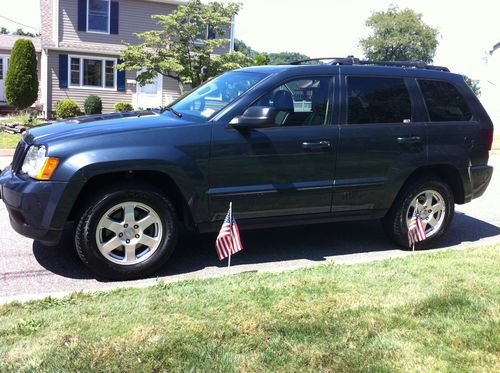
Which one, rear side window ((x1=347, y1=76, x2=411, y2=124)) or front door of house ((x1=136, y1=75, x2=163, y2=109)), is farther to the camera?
front door of house ((x1=136, y1=75, x2=163, y2=109))

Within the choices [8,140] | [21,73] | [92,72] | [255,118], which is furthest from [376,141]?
[92,72]

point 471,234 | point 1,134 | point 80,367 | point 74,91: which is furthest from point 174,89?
point 80,367

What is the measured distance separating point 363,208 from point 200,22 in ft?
57.0

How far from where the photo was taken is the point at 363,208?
5672 mm

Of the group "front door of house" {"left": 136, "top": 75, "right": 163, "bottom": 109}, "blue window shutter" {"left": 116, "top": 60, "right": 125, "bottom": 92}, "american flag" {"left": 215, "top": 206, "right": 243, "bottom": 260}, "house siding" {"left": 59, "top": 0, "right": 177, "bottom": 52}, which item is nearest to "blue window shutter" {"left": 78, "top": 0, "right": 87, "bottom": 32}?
"house siding" {"left": 59, "top": 0, "right": 177, "bottom": 52}

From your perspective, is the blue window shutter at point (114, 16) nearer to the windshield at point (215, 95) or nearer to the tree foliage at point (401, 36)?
the windshield at point (215, 95)

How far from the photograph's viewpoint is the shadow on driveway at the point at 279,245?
520cm

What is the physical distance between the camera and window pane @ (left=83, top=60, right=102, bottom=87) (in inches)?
976

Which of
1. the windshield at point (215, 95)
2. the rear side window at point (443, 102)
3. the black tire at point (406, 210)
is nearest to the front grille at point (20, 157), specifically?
the windshield at point (215, 95)

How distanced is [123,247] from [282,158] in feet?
5.49

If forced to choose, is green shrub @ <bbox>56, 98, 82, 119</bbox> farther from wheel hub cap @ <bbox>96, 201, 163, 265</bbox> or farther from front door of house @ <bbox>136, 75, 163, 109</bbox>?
wheel hub cap @ <bbox>96, 201, 163, 265</bbox>

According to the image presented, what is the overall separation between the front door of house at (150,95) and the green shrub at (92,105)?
249 centimetres

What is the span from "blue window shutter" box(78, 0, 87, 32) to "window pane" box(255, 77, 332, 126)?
21363 millimetres

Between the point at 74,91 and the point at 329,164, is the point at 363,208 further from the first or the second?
the point at 74,91
